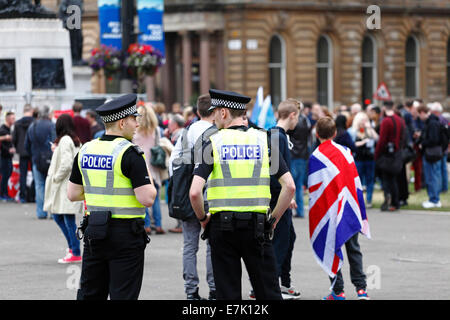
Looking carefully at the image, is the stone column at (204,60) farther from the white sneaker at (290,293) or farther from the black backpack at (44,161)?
the white sneaker at (290,293)

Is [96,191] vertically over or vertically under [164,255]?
over

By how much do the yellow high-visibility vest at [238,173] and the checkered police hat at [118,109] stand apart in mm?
606

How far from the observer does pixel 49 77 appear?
24.2 m

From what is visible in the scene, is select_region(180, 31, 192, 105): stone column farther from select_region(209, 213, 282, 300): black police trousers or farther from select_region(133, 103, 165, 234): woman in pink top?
select_region(209, 213, 282, 300): black police trousers

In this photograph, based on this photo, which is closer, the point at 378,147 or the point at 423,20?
the point at 378,147

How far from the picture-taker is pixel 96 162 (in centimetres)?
758

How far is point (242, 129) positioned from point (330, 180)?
271 cm

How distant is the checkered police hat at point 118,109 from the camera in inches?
299

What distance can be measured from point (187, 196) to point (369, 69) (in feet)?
135

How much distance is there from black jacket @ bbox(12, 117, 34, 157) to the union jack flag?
10.7 m

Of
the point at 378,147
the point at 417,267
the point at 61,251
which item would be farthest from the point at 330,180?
the point at 378,147

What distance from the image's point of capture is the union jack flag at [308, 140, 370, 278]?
1019 cm

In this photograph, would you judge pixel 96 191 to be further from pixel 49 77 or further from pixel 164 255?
pixel 49 77

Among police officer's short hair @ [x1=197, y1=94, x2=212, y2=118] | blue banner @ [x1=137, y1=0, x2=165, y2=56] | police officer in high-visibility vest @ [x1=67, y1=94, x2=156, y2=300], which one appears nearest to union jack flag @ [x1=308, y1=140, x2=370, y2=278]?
police officer's short hair @ [x1=197, y1=94, x2=212, y2=118]
